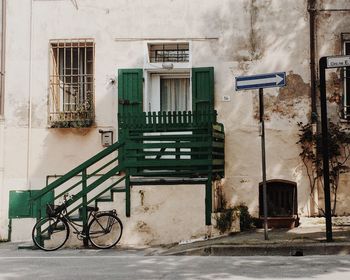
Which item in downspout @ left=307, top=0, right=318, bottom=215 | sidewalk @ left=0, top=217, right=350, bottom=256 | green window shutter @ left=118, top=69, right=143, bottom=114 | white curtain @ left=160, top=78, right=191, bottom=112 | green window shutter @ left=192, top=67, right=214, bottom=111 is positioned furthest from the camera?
white curtain @ left=160, top=78, right=191, bottom=112

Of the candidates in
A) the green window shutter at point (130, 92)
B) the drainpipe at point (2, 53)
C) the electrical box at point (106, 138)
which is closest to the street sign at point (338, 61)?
the green window shutter at point (130, 92)

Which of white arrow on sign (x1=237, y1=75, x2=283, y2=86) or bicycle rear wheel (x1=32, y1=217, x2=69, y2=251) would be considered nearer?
white arrow on sign (x1=237, y1=75, x2=283, y2=86)

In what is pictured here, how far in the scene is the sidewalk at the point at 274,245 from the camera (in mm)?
10125

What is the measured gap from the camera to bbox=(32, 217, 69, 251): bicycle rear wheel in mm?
12062

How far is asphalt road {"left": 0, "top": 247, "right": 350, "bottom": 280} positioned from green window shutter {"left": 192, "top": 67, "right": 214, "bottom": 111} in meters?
4.09

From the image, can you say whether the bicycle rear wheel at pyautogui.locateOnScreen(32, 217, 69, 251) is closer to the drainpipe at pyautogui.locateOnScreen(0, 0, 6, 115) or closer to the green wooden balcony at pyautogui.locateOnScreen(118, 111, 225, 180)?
the green wooden balcony at pyautogui.locateOnScreen(118, 111, 225, 180)

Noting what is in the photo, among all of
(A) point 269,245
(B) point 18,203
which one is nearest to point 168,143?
(A) point 269,245

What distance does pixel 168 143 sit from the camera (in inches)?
479

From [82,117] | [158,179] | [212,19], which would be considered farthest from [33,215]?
[212,19]

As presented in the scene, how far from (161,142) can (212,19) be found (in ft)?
11.0

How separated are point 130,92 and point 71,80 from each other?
153 centimetres

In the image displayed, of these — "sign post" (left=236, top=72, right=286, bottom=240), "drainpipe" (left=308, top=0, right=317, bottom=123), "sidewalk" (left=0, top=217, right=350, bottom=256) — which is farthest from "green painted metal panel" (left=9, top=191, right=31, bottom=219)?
Result: "drainpipe" (left=308, top=0, right=317, bottom=123)

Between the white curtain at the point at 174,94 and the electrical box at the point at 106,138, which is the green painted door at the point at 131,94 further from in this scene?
the white curtain at the point at 174,94

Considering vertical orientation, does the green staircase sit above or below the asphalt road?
above
